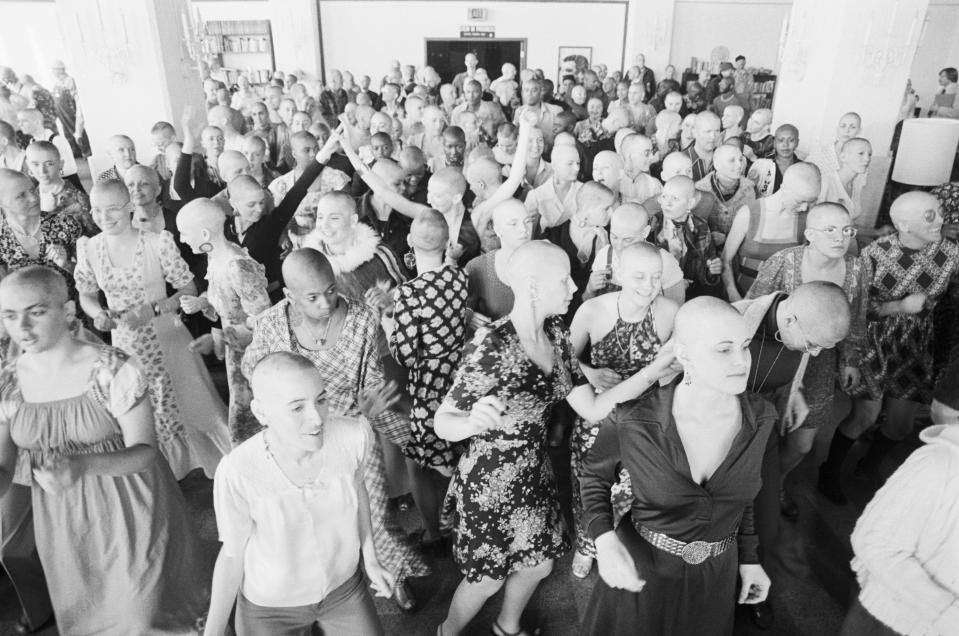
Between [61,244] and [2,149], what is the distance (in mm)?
2240

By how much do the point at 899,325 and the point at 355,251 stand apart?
272cm

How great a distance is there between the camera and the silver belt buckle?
1771 millimetres

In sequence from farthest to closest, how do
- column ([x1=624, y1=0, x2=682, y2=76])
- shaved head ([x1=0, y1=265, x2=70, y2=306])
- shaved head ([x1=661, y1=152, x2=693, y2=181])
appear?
column ([x1=624, y1=0, x2=682, y2=76]) < shaved head ([x1=661, y1=152, x2=693, y2=181]) < shaved head ([x1=0, y1=265, x2=70, y2=306])

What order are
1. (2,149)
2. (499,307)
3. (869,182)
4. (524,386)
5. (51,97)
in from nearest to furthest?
1. (524,386)
2. (499,307)
3. (2,149)
4. (869,182)
5. (51,97)

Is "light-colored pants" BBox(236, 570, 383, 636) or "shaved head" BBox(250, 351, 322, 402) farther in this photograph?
"light-colored pants" BBox(236, 570, 383, 636)

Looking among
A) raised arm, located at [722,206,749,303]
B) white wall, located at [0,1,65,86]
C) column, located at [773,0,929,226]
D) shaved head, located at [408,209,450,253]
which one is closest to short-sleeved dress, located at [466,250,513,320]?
shaved head, located at [408,209,450,253]

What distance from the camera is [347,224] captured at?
312cm

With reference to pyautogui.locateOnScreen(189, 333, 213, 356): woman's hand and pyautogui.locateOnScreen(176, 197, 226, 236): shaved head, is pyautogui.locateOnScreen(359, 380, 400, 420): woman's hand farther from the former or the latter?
pyautogui.locateOnScreen(176, 197, 226, 236): shaved head

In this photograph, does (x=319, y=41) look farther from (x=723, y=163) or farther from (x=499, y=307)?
(x=499, y=307)

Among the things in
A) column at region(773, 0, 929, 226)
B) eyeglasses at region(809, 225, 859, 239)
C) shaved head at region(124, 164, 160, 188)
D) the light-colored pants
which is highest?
column at region(773, 0, 929, 226)

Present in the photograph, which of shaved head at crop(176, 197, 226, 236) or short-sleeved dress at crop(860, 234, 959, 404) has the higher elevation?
shaved head at crop(176, 197, 226, 236)

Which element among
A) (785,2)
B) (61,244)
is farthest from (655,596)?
(785,2)

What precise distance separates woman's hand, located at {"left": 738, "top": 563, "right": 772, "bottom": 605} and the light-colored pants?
1.06m

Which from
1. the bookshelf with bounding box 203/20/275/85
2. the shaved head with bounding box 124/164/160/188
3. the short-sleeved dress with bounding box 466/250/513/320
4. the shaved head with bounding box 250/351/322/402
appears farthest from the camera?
the bookshelf with bounding box 203/20/275/85
